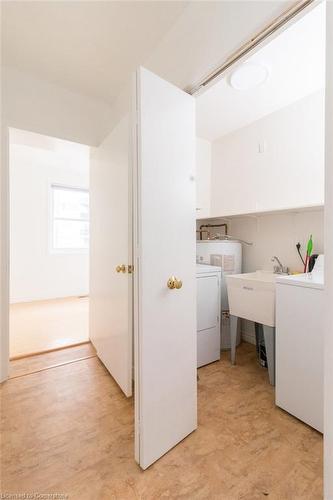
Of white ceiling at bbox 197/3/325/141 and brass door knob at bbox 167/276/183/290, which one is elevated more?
white ceiling at bbox 197/3/325/141

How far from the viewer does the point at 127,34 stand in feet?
4.91

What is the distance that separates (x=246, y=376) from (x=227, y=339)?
472 millimetres

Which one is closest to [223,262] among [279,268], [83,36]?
[279,268]

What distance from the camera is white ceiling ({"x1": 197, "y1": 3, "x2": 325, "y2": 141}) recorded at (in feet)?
4.22

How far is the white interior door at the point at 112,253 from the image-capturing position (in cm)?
154

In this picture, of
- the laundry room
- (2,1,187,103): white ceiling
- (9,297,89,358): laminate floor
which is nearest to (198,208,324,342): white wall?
the laundry room

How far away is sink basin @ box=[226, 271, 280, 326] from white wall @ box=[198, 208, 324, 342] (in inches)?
10.4

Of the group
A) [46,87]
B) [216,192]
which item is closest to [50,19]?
[46,87]

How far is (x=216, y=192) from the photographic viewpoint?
2658mm

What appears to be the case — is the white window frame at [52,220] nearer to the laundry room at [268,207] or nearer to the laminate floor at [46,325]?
the laminate floor at [46,325]

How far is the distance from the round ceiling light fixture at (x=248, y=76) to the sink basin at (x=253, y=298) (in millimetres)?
1490

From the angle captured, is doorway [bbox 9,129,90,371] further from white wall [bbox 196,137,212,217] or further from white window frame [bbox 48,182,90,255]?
white wall [bbox 196,137,212,217]

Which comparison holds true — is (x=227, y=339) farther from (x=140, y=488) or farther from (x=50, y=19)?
(x=50, y=19)

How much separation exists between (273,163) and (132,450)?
240 centimetres
